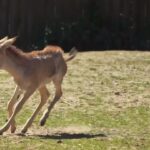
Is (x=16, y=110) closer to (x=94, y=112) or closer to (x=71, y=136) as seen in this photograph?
(x=71, y=136)

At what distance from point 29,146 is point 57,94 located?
236 centimetres

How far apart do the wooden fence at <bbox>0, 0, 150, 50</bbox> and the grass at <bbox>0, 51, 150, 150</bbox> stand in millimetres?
4401

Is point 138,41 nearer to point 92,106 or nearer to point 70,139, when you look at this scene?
point 92,106

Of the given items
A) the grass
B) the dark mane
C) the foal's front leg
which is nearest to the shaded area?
the grass

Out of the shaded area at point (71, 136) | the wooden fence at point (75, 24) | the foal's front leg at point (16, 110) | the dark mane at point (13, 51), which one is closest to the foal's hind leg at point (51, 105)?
the shaded area at point (71, 136)

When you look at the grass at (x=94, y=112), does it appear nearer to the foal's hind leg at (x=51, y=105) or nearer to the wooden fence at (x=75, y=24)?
the foal's hind leg at (x=51, y=105)

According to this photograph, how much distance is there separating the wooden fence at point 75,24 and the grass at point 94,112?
4401 millimetres

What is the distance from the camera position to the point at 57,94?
476 inches

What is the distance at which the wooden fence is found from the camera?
24031 millimetres

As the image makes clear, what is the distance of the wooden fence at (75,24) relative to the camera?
Result: 24.0m

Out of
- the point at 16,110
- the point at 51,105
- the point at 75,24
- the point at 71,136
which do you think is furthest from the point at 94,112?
the point at 75,24

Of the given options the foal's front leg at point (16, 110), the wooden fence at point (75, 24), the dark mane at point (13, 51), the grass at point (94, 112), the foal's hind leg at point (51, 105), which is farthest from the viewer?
the wooden fence at point (75, 24)

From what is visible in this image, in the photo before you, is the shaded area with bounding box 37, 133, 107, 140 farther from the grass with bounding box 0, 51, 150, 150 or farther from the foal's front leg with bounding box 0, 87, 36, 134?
the foal's front leg with bounding box 0, 87, 36, 134

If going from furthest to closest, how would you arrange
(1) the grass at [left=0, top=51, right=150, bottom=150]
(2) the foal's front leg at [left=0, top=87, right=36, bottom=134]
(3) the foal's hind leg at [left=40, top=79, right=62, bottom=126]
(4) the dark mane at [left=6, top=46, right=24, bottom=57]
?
(3) the foal's hind leg at [left=40, top=79, right=62, bottom=126], (4) the dark mane at [left=6, top=46, right=24, bottom=57], (2) the foal's front leg at [left=0, top=87, right=36, bottom=134], (1) the grass at [left=0, top=51, right=150, bottom=150]
